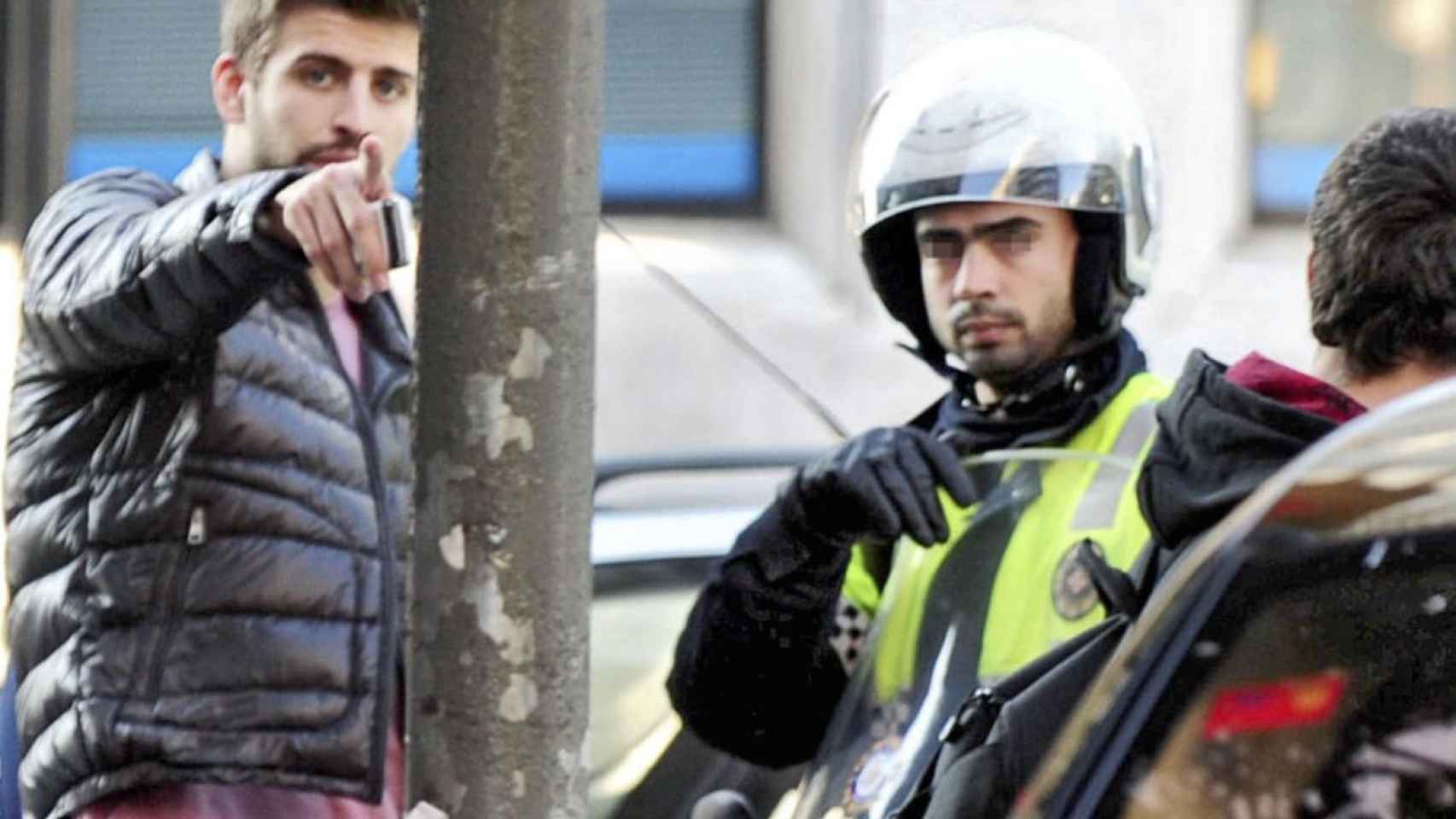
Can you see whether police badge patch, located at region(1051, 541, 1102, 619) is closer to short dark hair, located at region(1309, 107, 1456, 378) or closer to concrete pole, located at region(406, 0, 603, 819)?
short dark hair, located at region(1309, 107, 1456, 378)

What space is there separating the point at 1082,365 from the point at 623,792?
127cm

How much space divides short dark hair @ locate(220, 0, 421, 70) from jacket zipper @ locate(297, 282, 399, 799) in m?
0.30

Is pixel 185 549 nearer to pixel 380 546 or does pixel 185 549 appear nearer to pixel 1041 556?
pixel 380 546

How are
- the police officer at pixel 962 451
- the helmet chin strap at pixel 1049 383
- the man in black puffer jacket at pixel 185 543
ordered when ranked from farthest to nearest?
1. the helmet chin strap at pixel 1049 383
2. the man in black puffer jacket at pixel 185 543
3. the police officer at pixel 962 451

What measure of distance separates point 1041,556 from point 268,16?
3.75 ft

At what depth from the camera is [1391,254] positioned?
126 inches

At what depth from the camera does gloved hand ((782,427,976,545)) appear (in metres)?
3.51

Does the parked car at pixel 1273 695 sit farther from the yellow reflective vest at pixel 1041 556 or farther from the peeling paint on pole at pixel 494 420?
the peeling paint on pole at pixel 494 420

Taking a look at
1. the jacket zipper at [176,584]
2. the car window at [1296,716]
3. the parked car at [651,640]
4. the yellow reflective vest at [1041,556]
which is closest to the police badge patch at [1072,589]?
the yellow reflective vest at [1041,556]

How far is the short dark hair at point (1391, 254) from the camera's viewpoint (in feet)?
10.4

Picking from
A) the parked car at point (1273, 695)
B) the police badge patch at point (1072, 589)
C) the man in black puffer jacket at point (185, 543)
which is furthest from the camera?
the man in black puffer jacket at point (185, 543)

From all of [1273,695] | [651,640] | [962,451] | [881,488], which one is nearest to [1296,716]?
[1273,695]

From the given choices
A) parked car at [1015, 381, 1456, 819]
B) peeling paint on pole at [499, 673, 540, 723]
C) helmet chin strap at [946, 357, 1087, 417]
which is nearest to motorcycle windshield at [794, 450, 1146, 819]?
helmet chin strap at [946, 357, 1087, 417]

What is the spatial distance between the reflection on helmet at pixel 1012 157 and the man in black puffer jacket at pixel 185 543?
69cm
